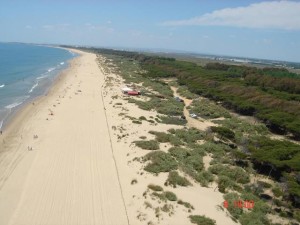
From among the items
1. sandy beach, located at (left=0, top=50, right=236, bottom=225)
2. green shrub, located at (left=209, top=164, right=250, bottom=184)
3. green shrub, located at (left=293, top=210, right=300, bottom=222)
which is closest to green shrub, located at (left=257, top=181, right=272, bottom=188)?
green shrub, located at (left=209, top=164, right=250, bottom=184)

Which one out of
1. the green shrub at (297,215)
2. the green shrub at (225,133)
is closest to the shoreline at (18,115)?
the green shrub at (225,133)

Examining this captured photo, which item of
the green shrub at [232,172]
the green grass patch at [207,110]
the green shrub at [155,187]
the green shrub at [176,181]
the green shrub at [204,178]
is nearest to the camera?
the green shrub at [155,187]

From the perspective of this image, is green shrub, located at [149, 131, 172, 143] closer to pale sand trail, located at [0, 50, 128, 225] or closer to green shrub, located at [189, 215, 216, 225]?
pale sand trail, located at [0, 50, 128, 225]

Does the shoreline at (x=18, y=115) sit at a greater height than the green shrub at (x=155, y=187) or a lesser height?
lesser

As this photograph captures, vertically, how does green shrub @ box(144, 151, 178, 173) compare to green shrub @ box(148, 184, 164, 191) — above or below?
above

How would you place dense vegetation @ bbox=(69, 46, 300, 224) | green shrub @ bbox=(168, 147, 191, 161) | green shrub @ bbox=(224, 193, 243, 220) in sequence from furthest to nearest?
green shrub @ bbox=(168, 147, 191, 161) < dense vegetation @ bbox=(69, 46, 300, 224) < green shrub @ bbox=(224, 193, 243, 220)

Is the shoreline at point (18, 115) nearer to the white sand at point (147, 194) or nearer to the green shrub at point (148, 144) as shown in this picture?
the white sand at point (147, 194)
